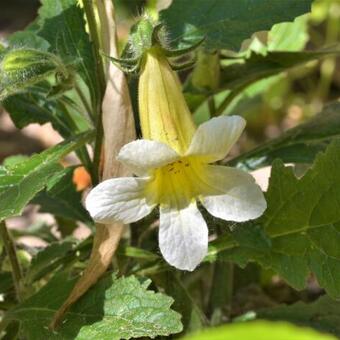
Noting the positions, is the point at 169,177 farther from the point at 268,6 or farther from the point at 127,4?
the point at 127,4

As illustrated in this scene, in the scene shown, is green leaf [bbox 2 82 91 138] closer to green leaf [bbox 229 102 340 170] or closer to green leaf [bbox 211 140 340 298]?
green leaf [bbox 229 102 340 170]

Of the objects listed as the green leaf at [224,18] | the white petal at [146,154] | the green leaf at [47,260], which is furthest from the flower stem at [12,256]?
the green leaf at [224,18]

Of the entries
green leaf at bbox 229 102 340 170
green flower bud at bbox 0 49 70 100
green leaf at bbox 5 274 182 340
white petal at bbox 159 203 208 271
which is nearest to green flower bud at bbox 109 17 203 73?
green flower bud at bbox 0 49 70 100

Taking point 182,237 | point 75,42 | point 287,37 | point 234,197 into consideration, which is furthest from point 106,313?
point 287,37

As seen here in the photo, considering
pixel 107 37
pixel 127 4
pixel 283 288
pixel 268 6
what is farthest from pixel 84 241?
pixel 127 4

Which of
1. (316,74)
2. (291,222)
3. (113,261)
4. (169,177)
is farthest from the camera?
(316,74)

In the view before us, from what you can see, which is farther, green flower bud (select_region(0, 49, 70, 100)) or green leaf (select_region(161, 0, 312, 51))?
green leaf (select_region(161, 0, 312, 51))
